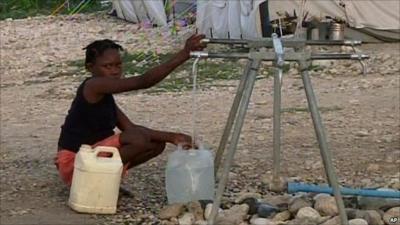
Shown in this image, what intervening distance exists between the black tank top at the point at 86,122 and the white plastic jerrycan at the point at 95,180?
0.25 m

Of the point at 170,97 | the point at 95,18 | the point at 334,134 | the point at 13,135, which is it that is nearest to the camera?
the point at 334,134

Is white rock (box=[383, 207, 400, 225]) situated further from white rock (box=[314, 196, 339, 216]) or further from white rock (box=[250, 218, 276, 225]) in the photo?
white rock (box=[250, 218, 276, 225])

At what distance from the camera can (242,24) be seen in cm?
1329

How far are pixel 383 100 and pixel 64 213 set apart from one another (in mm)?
4577

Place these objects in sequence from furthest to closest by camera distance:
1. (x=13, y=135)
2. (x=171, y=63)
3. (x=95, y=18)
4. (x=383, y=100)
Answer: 1. (x=95, y=18)
2. (x=383, y=100)
3. (x=13, y=135)
4. (x=171, y=63)

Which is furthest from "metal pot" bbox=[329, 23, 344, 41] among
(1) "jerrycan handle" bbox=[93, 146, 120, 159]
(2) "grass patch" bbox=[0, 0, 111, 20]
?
(2) "grass patch" bbox=[0, 0, 111, 20]

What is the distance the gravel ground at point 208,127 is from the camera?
547 cm

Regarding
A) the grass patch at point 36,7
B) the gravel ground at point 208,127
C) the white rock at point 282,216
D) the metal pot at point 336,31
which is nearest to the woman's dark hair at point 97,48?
the gravel ground at point 208,127

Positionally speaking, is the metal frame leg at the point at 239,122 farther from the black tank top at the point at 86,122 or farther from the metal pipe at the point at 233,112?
the black tank top at the point at 86,122

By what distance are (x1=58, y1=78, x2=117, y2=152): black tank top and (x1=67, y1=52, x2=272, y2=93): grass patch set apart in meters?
4.74

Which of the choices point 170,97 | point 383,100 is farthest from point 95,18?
point 383,100

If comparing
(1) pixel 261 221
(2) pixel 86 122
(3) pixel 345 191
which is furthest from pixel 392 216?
(2) pixel 86 122

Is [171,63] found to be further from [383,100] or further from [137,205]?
[383,100]

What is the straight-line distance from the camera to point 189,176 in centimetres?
500
